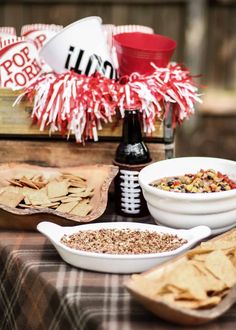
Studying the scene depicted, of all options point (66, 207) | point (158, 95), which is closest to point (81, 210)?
point (66, 207)

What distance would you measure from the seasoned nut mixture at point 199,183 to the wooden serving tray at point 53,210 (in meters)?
0.15

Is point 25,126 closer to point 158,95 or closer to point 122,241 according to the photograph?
point 158,95

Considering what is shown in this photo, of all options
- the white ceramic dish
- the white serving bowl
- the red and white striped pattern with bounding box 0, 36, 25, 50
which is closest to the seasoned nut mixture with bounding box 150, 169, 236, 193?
the white serving bowl

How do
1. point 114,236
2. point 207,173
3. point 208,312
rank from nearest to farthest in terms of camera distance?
1. point 208,312
2. point 114,236
3. point 207,173

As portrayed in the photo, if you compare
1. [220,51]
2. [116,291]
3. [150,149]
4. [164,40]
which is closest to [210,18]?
A: [220,51]

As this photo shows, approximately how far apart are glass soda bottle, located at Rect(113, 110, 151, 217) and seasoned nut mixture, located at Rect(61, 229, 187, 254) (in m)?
0.25

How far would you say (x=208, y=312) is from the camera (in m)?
1.15

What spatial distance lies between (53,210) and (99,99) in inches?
16.6

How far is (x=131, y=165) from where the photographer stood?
1801 mm

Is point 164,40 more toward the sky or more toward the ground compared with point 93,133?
more toward the sky

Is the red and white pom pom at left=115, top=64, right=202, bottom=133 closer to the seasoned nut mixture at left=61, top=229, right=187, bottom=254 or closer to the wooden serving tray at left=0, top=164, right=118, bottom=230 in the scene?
the wooden serving tray at left=0, top=164, right=118, bottom=230

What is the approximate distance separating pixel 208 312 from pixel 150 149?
2.96 feet

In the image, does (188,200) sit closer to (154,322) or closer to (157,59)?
(154,322)

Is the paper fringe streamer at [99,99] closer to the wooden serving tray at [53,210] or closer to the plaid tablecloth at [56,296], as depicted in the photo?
the wooden serving tray at [53,210]
